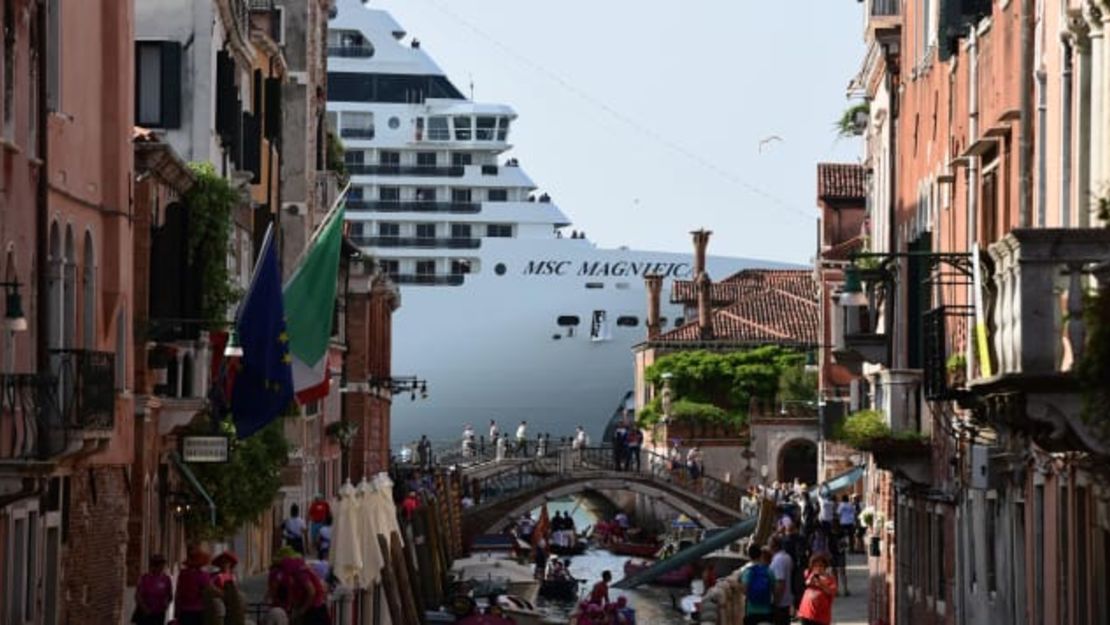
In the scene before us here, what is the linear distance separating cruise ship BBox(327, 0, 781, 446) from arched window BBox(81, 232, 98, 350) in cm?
11576

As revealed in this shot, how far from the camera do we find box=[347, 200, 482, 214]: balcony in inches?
5979

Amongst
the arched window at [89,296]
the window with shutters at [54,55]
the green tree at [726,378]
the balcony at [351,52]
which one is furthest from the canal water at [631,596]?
the balcony at [351,52]

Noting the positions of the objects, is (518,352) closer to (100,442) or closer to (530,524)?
(530,524)

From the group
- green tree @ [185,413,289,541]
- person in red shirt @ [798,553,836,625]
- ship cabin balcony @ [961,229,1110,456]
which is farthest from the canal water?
ship cabin balcony @ [961,229,1110,456]

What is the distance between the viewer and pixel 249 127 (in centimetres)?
4697

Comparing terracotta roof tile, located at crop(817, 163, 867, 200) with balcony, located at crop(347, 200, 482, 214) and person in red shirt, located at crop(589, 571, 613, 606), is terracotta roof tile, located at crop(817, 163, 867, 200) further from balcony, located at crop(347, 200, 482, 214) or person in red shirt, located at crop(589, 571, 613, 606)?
balcony, located at crop(347, 200, 482, 214)

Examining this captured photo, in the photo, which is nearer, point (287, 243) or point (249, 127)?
point (249, 127)

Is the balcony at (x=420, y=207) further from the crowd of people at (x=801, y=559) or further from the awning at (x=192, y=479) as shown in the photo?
the awning at (x=192, y=479)

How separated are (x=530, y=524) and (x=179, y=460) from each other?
58348 mm

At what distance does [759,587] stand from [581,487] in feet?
187

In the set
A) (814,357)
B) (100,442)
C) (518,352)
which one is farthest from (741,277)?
(100,442)

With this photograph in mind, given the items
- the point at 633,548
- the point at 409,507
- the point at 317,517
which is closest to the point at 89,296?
the point at 317,517

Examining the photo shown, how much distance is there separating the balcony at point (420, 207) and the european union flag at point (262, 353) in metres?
118

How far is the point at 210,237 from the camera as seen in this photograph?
36.1 meters
